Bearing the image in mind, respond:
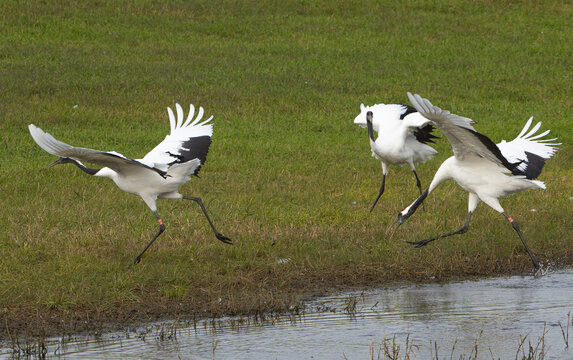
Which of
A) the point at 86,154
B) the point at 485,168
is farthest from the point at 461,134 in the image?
the point at 86,154

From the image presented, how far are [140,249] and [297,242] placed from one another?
1.36 m

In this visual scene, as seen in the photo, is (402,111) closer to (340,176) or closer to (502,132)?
(340,176)

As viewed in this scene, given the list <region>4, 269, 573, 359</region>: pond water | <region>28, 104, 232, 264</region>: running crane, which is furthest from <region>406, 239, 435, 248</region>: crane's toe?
<region>28, 104, 232, 264</region>: running crane

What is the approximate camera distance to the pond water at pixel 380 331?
17.5 ft

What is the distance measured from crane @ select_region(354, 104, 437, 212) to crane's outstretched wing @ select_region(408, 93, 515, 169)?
1793 millimetres

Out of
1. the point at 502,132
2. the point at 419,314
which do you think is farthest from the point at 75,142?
the point at 419,314

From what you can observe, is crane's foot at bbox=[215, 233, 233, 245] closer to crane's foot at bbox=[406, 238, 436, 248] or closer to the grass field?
the grass field

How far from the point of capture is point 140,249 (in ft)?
24.4

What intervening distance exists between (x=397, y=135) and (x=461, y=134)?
2.60m

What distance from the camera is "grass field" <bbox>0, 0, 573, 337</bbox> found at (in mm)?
6840

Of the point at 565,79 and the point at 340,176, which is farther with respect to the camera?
the point at 565,79

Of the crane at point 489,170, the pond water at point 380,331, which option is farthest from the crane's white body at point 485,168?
the pond water at point 380,331

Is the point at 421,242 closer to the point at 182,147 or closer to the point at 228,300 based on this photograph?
the point at 228,300

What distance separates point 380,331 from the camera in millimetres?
5797
